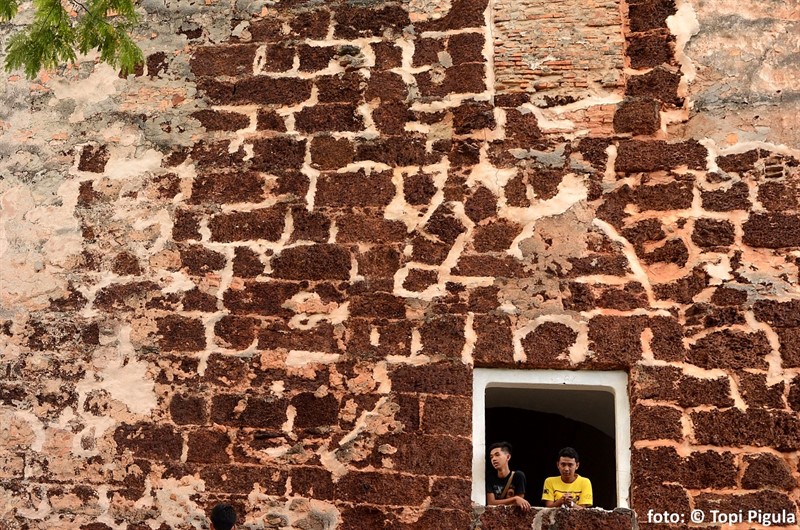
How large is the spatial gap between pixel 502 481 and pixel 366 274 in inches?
48.1

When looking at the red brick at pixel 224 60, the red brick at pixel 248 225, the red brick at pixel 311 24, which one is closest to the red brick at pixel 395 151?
the red brick at pixel 248 225

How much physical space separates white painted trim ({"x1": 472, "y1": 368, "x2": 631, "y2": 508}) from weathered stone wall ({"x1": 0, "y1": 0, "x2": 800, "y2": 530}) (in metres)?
0.07

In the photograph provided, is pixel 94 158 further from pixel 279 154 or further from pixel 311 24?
pixel 311 24

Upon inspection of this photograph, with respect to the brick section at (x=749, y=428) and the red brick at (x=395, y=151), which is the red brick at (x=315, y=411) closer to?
the red brick at (x=395, y=151)

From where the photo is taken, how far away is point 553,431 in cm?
701

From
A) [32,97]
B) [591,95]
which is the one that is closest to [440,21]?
[591,95]

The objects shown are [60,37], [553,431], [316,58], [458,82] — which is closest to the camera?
[60,37]

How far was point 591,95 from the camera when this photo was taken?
15.0 ft

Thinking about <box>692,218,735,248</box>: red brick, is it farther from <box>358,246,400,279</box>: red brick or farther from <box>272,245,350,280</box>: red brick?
<box>272,245,350,280</box>: red brick

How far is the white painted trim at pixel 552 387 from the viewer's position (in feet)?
13.4

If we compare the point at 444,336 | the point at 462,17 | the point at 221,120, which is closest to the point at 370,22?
the point at 462,17

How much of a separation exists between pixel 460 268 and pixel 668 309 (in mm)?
1022

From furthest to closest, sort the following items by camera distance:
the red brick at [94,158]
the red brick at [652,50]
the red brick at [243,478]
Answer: the red brick at [94,158] < the red brick at [652,50] < the red brick at [243,478]

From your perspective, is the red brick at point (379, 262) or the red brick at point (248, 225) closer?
the red brick at point (379, 262)
